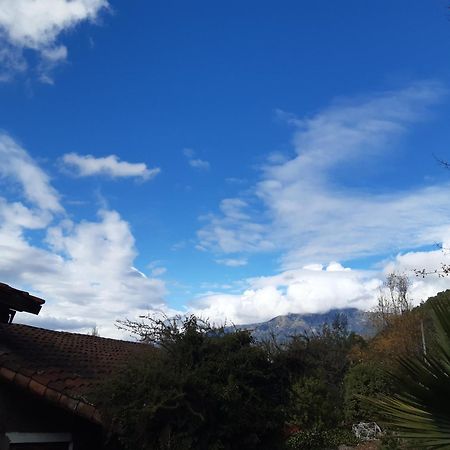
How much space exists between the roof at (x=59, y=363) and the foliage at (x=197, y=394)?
487 millimetres

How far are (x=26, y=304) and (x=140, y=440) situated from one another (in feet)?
15.5

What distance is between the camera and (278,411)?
848cm

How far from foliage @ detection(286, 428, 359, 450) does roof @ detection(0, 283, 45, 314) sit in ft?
37.1

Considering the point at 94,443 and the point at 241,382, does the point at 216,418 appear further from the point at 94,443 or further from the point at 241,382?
the point at 94,443

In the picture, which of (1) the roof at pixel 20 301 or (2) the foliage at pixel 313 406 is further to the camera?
(2) the foliage at pixel 313 406

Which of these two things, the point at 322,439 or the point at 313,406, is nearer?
the point at 322,439

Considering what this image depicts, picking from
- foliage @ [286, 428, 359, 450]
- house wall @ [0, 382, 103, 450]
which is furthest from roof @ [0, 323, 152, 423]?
foliage @ [286, 428, 359, 450]

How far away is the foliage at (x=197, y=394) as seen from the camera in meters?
7.39

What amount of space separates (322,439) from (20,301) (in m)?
13.4

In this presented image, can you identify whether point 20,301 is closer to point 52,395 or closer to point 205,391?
point 52,395

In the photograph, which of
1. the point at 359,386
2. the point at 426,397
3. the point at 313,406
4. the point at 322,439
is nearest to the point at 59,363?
the point at 426,397

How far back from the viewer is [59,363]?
32.9 feet

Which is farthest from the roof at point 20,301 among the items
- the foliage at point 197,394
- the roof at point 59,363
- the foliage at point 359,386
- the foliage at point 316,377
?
the foliage at point 359,386

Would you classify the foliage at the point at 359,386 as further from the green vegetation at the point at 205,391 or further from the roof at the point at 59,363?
the green vegetation at the point at 205,391
